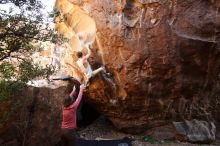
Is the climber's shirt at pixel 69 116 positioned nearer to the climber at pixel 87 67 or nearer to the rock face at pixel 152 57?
the climber at pixel 87 67

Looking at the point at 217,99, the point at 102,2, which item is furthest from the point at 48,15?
the point at 217,99

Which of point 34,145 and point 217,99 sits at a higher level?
point 217,99

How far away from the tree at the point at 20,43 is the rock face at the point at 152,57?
9.25 ft

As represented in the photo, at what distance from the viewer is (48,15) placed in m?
6.43

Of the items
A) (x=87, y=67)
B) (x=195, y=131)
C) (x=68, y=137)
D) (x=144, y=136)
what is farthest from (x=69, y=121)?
(x=195, y=131)

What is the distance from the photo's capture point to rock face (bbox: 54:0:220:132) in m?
9.09

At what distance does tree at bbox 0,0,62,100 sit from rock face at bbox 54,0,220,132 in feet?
9.25

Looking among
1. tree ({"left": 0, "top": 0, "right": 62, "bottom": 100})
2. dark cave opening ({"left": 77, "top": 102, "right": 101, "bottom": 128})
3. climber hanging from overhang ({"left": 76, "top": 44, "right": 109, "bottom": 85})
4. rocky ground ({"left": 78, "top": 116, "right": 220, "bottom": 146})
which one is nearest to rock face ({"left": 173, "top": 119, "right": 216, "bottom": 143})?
rocky ground ({"left": 78, "top": 116, "right": 220, "bottom": 146})

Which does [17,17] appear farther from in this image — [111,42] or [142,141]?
[142,141]

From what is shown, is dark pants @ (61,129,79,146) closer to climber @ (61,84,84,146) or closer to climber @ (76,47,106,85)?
climber @ (61,84,84,146)

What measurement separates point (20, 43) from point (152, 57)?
377 centimetres

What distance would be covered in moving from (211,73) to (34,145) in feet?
15.0

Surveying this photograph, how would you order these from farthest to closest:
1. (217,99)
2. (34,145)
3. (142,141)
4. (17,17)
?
(217,99) < (142,141) < (34,145) < (17,17)

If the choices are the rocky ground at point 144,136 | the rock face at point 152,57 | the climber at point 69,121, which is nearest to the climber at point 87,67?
the rock face at point 152,57
